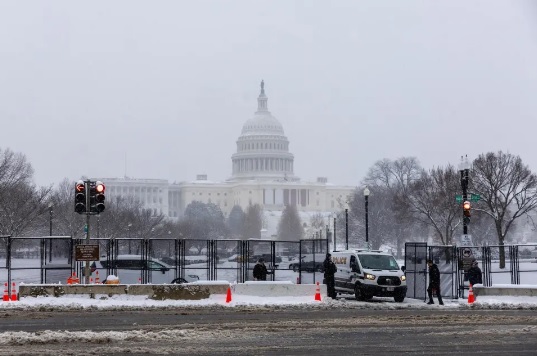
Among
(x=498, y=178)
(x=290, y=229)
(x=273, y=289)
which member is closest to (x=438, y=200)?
(x=498, y=178)

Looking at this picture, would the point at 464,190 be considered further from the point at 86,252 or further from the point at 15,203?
the point at 15,203

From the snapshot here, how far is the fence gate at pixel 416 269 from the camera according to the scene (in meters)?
37.4

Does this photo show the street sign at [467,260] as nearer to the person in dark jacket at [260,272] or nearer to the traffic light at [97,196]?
the person in dark jacket at [260,272]

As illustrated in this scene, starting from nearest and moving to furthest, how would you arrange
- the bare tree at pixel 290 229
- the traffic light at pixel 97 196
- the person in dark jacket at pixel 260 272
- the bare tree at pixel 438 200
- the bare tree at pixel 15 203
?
the traffic light at pixel 97 196, the person in dark jacket at pixel 260 272, the bare tree at pixel 15 203, the bare tree at pixel 438 200, the bare tree at pixel 290 229

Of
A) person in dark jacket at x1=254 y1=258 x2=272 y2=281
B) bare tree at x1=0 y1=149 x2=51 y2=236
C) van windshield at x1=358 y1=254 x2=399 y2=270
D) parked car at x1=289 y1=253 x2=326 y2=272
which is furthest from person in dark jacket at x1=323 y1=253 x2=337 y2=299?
bare tree at x1=0 y1=149 x2=51 y2=236

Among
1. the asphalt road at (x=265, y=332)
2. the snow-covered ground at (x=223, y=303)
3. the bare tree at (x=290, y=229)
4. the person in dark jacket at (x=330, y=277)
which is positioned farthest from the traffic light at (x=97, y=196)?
the bare tree at (x=290, y=229)

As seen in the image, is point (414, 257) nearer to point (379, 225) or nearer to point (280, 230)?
point (379, 225)

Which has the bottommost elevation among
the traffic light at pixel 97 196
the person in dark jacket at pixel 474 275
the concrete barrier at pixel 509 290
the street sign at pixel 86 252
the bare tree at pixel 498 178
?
the concrete barrier at pixel 509 290

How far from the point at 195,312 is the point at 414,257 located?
12.3m

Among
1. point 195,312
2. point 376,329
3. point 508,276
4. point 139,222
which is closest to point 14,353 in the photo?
point 376,329

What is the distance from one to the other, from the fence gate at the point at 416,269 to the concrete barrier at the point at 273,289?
4.26 meters

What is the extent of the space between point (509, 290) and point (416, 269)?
4.09 meters

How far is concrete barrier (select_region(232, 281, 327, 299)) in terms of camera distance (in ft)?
115

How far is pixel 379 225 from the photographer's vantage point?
4365 inches
